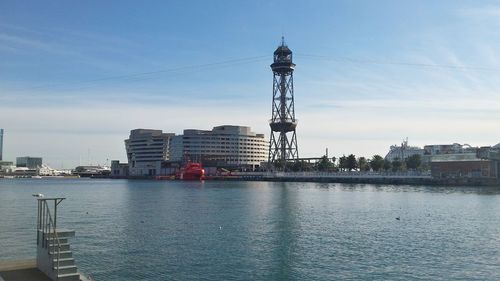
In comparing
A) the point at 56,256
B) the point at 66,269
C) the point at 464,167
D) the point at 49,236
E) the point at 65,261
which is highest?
the point at 464,167

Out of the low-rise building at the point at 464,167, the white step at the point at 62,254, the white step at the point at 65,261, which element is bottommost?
the white step at the point at 65,261

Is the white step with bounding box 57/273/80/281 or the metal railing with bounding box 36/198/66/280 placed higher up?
the metal railing with bounding box 36/198/66/280

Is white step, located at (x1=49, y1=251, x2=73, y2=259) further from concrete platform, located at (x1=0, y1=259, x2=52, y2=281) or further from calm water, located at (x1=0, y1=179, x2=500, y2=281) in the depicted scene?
calm water, located at (x1=0, y1=179, x2=500, y2=281)

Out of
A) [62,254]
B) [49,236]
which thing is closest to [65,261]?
[62,254]

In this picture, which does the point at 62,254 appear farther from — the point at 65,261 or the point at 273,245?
the point at 273,245

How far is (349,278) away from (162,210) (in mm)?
47274

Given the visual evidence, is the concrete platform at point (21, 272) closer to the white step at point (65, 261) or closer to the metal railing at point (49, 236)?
the white step at point (65, 261)

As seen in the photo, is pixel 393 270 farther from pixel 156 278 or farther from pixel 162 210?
pixel 162 210

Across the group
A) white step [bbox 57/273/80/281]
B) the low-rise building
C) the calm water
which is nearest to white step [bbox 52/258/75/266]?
white step [bbox 57/273/80/281]

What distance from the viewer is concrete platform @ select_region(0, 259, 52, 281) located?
1967cm

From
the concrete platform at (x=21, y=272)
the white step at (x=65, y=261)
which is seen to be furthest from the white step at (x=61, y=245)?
the concrete platform at (x=21, y=272)

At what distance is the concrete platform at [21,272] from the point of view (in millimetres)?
19672

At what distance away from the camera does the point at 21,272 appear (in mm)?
20734

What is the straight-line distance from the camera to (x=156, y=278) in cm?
2848
